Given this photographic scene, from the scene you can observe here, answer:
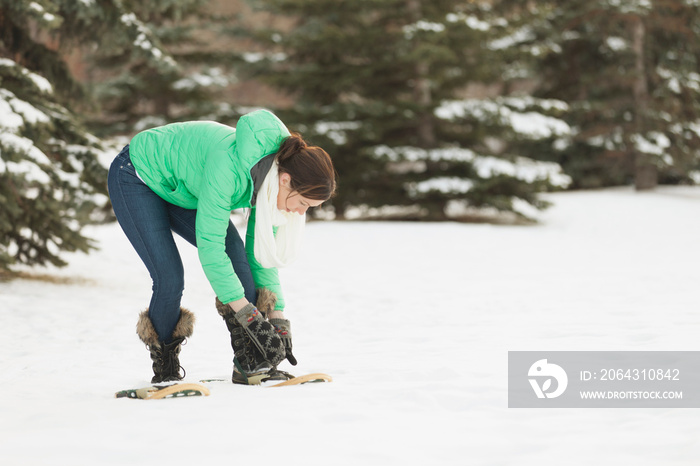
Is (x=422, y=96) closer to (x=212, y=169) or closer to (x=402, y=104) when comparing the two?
(x=402, y=104)

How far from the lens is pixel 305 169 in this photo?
2906 mm

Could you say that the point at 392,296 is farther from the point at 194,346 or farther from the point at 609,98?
the point at 609,98

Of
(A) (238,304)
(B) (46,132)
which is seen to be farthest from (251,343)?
(B) (46,132)

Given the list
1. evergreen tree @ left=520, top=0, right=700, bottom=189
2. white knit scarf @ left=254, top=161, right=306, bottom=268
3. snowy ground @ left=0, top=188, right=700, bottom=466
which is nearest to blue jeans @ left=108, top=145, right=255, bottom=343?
white knit scarf @ left=254, top=161, right=306, bottom=268

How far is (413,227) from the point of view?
36.4ft

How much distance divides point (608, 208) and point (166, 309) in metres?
11.9

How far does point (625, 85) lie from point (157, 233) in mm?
15658

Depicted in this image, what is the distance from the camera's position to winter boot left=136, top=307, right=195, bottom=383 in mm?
3354

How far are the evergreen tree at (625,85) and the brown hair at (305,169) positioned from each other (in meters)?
12.4

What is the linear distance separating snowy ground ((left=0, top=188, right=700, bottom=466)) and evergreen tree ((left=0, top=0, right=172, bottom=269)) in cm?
60

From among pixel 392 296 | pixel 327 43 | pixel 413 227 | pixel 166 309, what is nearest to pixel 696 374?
pixel 166 309

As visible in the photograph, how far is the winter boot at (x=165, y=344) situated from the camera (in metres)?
3.35

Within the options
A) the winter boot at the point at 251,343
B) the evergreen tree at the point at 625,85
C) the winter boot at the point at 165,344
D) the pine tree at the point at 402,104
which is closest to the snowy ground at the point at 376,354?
the winter boot at the point at 251,343

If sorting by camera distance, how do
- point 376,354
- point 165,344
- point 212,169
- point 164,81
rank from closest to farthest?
point 212,169, point 165,344, point 376,354, point 164,81
